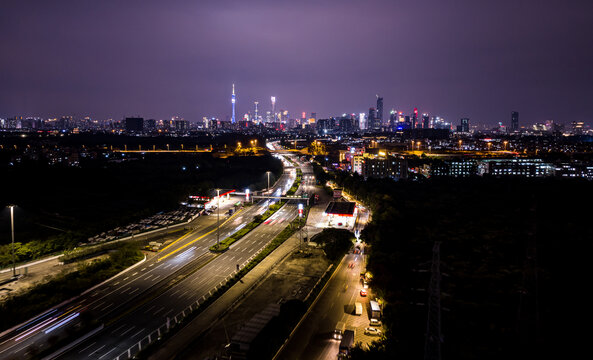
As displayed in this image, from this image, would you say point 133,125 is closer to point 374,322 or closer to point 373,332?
point 374,322

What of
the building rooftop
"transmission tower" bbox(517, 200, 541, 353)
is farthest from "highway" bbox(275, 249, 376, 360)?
the building rooftop

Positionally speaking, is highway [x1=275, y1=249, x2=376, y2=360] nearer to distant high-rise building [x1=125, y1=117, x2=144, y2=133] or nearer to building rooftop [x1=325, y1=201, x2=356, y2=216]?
building rooftop [x1=325, y1=201, x2=356, y2=216]

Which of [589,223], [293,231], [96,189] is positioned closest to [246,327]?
Result: [293,231]

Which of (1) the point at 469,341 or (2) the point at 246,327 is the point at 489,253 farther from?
(2) the point at 246,327

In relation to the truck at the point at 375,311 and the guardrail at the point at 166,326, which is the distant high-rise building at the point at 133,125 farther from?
the truck at the point at 375,311

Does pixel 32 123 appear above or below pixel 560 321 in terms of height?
above

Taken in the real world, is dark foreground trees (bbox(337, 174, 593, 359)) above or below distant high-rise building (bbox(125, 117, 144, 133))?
below
